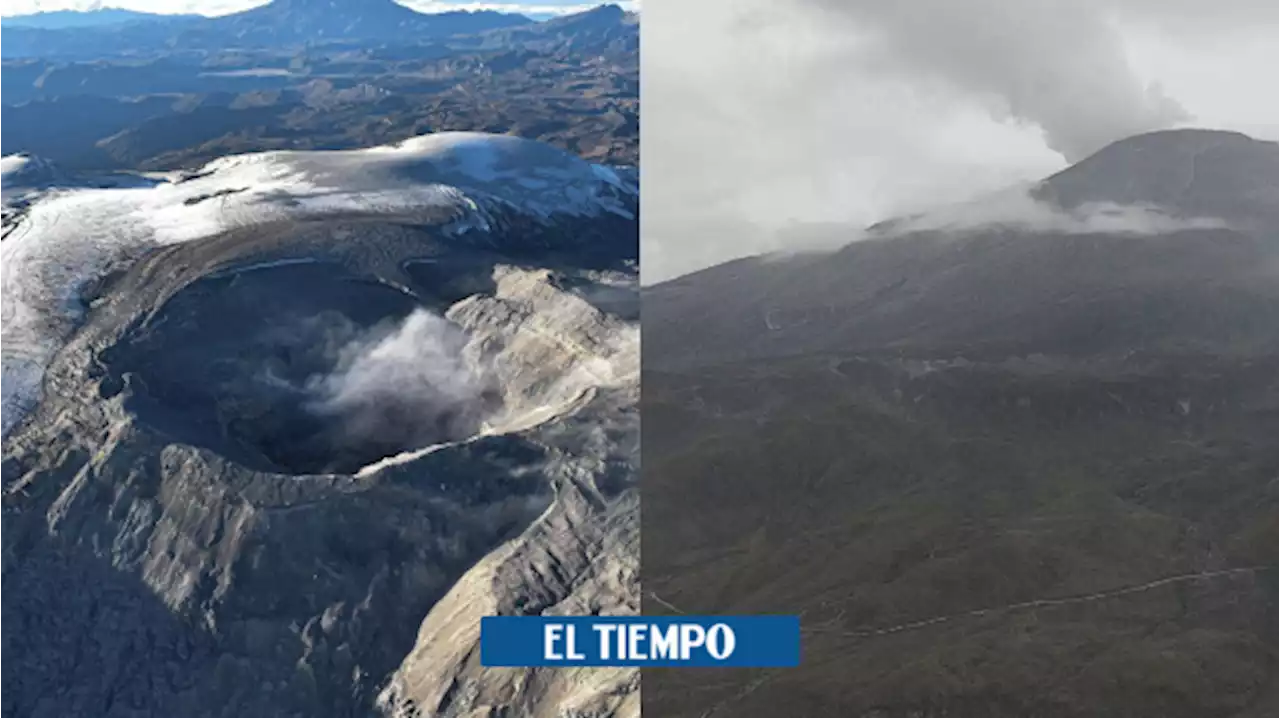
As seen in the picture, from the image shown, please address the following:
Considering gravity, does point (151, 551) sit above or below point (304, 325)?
below

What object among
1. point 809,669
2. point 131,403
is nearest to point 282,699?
point 131,403

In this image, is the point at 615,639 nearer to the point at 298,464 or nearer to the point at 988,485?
the point at 298,464

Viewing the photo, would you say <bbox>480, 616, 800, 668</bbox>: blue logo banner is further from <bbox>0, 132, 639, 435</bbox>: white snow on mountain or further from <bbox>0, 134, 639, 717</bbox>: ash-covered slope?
<bbox>0, 132, 639, 435</bbox>: white snow on mountain

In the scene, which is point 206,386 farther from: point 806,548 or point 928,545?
point 928,545

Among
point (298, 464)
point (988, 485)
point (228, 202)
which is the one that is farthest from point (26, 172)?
point (988, 485)

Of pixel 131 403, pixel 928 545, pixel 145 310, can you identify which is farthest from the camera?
pixel 928 545

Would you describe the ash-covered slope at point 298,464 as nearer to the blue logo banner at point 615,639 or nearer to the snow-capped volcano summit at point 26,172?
the blue logo banner at point 615,639
